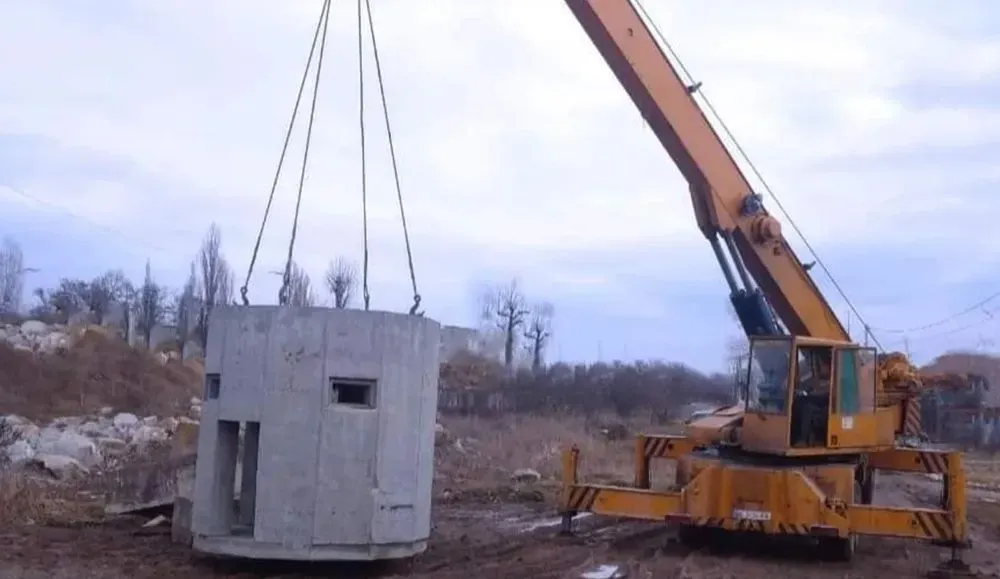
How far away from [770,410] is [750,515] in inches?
52.6

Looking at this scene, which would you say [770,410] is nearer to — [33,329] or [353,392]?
[353,392]

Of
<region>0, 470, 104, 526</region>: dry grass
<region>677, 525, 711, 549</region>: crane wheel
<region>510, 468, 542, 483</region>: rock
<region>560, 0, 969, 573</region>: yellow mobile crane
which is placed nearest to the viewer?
<region>560, 0, 969, 573</region>: yellow mobile crane

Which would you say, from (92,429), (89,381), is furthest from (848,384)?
(89,381)

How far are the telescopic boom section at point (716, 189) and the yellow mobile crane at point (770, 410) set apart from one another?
0.05 ft

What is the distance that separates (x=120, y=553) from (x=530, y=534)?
5234 mm

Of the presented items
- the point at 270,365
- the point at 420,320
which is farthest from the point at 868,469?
the point at 270,365

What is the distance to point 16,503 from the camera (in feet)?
49.8

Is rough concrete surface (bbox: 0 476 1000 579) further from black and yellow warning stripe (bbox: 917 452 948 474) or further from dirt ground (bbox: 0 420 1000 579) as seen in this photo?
black and yellow warning stripe (bbox: 917 452 948 474)

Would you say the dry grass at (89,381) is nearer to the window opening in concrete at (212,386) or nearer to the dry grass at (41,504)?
the dry grass at (41,504)

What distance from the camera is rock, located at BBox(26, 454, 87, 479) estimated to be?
19562mm

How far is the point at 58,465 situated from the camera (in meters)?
19.8

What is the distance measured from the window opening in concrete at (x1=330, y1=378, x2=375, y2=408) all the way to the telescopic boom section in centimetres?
530

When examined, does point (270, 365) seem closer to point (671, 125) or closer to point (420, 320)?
point (420, 320)

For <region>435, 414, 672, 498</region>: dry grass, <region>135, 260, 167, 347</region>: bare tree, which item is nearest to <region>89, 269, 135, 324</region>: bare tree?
<region>135, 260, 167, 347</region>: bare tree
